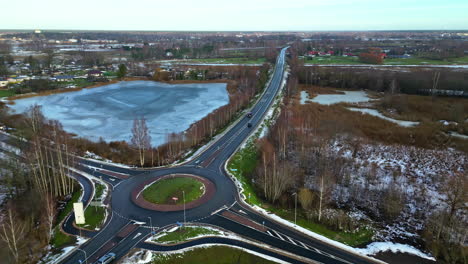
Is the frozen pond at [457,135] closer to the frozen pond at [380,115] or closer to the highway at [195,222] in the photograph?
the frozen pond at [380,115]

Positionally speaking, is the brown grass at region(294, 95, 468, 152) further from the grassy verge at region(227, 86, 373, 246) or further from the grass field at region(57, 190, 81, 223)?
the grass field at region(57, 190, 81, 223)

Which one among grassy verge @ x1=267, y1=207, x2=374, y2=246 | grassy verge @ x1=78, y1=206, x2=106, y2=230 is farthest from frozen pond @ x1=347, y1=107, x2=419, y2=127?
grassy verge @ x1=78, y1=206, x2=106, y2=230

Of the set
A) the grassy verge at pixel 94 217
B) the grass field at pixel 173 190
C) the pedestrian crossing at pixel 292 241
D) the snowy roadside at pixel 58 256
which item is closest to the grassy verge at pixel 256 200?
the pedestrian crossing at pixel 292 241

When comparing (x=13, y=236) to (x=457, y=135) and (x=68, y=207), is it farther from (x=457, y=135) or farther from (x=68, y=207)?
(x=457, y=135)

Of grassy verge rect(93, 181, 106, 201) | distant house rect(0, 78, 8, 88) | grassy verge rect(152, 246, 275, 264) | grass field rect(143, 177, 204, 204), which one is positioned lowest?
grassy verge rect(152, 246, 275, 264)

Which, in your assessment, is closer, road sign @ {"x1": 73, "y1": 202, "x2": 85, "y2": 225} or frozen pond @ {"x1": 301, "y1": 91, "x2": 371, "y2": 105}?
road sign @ {"x1": 73, "y1": 202, "x2": 85, "y2": 225}
